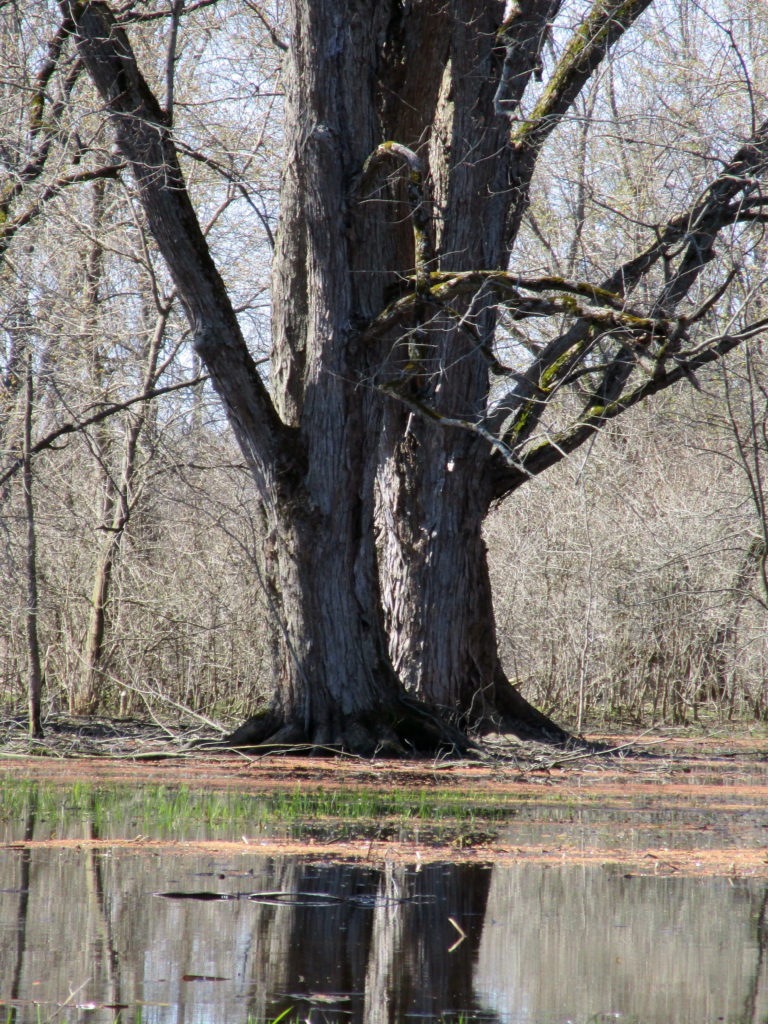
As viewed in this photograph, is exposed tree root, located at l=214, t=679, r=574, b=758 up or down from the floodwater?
up

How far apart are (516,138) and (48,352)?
548 cm

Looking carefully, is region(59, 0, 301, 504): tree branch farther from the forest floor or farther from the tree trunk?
the forest floor

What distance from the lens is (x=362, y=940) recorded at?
4027 mm

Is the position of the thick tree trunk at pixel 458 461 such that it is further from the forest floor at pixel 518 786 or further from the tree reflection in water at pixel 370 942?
the tree reflection in water at pixel 370 942

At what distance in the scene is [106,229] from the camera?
47.0 ft

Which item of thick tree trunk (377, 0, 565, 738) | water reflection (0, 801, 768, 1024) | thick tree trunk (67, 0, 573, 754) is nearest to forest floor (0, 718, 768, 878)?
water reflection (0, 801, 768, 1024)

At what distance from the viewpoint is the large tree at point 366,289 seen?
33.6ft

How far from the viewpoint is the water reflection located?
328cm

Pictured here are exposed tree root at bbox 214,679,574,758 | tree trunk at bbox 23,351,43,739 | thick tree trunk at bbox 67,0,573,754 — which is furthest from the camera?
tree trunk at bbox 23,351,43,739

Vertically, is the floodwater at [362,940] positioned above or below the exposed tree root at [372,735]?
below

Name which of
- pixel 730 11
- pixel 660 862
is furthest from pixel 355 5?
pixel 660 862

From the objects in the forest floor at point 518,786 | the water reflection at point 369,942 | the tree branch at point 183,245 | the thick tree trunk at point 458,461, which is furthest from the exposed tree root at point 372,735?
the water reflection at point 369,942

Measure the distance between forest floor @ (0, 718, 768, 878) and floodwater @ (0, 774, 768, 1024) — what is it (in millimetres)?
322

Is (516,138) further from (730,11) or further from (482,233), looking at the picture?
(730,11)
